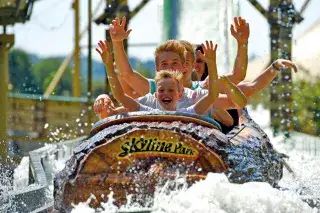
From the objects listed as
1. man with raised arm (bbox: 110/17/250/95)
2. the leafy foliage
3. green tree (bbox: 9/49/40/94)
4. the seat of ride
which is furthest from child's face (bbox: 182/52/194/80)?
green tree (bbox: 9/49/40/94)

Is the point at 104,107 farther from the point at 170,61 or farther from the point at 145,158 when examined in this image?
the point at 145,158

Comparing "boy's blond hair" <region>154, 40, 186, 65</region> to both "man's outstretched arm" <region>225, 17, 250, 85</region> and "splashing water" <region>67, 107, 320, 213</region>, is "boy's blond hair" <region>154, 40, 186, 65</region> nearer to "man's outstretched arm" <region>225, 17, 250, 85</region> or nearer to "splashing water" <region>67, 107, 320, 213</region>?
"man's outstretched arm" <region>225, 17, 250, 85</region>

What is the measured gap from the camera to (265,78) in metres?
6.48

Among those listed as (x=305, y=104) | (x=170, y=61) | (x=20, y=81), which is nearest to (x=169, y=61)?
(x=170, y=61)

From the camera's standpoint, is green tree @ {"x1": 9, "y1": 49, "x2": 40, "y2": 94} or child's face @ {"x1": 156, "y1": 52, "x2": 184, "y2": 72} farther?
green tree @ {"x1": 9, "y1": 49, "x2": 40, "y2": 94}

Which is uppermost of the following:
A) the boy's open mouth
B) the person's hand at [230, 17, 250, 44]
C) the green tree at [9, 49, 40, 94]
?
the person's hand at [230, 17, 250, 44]

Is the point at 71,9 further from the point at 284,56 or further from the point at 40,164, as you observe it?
the point at 40,164

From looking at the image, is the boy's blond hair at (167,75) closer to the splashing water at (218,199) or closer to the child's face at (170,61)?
the child's face at (170,61)

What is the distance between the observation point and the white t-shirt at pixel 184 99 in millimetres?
6000

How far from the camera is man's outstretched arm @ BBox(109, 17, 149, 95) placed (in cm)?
616

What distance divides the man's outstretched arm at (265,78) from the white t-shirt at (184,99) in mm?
487

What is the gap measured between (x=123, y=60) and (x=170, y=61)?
0.36 meters

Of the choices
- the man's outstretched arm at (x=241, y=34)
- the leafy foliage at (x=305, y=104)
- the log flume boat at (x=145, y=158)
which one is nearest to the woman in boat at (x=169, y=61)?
the man's outstretched arm at (x=241, y=34)

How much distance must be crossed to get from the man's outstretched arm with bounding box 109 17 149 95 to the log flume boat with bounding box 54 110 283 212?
0.85 metres
